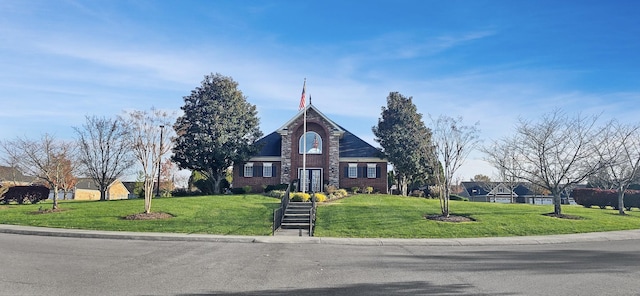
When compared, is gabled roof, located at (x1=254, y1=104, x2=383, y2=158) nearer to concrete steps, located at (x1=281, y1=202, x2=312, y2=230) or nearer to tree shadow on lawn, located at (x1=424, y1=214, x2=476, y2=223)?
concrete steps, located at (x1=281, y1=202, x2=312, y2=230)

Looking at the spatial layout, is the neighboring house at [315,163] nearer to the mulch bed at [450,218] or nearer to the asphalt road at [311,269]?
the mulch bed at [450,218]

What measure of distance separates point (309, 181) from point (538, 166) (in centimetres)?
1814

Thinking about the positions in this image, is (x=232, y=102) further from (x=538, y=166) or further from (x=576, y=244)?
(x=576, y=244)

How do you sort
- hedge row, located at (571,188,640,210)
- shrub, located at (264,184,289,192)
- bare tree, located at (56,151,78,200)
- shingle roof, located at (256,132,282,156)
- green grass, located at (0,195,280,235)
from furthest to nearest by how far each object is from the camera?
shingle roof, located at (256,132,282,156), shrub, located at (264,184,289,192), hedge row, located at (571,188,640,210), bare tree, located at (56,151,78,200), green grass, located at (0,195,280,235)

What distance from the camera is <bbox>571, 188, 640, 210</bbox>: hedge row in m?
32.6

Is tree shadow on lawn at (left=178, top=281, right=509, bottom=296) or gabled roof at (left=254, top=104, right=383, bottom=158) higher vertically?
gabled roof at (left=254, top=104, right=383, bottom=158)

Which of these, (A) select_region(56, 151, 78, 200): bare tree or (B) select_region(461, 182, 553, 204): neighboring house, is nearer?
(A) select_region(56, 151, 78, 200): bare tree

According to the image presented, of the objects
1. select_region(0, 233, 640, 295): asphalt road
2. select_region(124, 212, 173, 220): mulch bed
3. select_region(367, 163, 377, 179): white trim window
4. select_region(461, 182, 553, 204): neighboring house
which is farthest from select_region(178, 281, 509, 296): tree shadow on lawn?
select_region(461, 182, 553, 204): neighboring house

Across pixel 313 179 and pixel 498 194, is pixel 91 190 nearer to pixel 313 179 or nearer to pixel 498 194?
pixel 313 179

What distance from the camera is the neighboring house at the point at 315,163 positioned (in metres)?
36.3

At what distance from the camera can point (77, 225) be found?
63.0ft

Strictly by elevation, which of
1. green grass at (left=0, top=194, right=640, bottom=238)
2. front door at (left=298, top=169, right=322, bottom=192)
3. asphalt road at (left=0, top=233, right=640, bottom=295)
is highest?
front door at (left=298, top=169, right=322, bottom=192)

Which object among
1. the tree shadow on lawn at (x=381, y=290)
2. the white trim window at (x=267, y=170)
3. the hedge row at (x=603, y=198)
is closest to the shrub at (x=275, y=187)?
the white trim window at (x=267, y=170)

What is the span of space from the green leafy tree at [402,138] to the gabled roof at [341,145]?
5.31 feet
